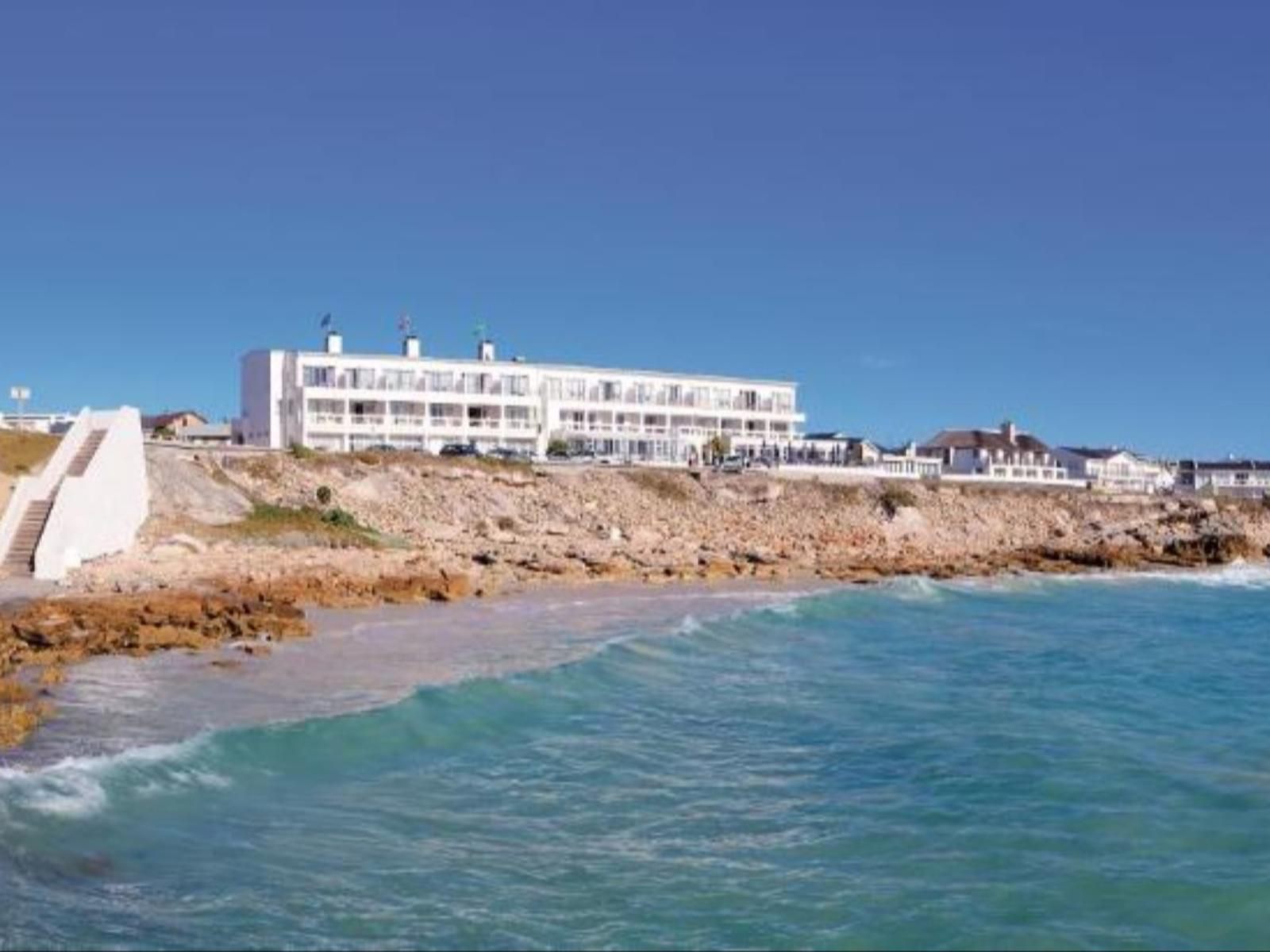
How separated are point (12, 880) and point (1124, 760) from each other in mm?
14437

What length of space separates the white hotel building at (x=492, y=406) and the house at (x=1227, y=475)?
186 ft

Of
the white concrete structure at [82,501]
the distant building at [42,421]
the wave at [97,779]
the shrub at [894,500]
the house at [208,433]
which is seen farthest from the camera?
the house at [208,433]

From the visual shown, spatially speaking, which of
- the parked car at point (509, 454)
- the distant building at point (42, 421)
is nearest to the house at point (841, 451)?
the parked car at point (509, 454)

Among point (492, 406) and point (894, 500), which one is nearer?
point (894, 500)

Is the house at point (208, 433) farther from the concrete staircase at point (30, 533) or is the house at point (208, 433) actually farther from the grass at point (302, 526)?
the concrete staircase at point (30, 533)

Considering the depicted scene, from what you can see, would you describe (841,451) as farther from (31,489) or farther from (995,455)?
(31,489)

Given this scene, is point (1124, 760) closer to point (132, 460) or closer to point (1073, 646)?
point (1073, 646)

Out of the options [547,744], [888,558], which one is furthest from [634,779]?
[888,558]

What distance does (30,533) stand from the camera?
31.2 meters

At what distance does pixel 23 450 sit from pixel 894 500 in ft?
149

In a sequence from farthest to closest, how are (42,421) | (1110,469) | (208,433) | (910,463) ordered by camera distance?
(1110,469), (910,463), (208,433), (42,421)

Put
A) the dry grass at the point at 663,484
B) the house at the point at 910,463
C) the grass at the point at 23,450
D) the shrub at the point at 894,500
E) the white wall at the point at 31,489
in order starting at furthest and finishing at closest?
the house at the point at 910,463 → the shrub at the point at 894,500 → the dry grass at the point at 663,484 → the grass at the point at 23,450 → the white wall at the point at 31,489

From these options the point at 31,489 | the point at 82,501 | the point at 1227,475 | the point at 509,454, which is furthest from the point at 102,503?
the point at 1227,475

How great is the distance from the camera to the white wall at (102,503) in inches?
1211
